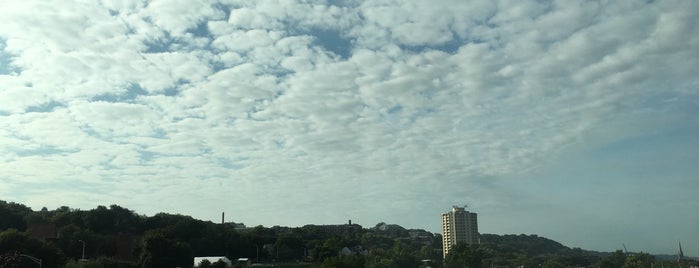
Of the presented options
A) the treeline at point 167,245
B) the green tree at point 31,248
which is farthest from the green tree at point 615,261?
the green tree at point 31,248

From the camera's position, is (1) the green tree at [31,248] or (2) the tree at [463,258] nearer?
(1) the green tree at [31,248]

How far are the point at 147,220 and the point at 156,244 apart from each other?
127ft

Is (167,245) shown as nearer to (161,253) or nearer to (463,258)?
(161,253)

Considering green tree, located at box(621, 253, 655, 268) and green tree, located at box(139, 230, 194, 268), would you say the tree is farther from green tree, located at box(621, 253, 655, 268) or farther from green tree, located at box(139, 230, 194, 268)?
green tree, located at box(139, 230, 194, 268)

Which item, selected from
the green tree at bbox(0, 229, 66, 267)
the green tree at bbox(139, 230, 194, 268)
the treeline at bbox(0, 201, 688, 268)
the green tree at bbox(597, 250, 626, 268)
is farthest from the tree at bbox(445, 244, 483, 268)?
the green tree at bbox(0, 229, 66, 267)

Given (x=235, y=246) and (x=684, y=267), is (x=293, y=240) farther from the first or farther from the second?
(x=684, y=267)

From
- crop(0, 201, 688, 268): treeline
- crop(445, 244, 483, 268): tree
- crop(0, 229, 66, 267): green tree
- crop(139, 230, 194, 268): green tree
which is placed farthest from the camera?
crop(445, 244, 483, 268): tree

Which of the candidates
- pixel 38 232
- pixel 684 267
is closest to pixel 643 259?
pixel 684 267

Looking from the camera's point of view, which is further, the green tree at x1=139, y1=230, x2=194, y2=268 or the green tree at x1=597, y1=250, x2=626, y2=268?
the green tree at x1=597, y1=250, x2=626, y2=268

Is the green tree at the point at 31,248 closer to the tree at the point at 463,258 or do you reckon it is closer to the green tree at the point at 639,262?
the tree at the point at 463,258

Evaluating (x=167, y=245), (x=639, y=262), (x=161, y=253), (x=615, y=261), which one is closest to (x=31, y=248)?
(x=161, y=253)

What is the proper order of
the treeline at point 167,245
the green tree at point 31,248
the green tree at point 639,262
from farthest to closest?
the green tree at point 639,262
the treeline at point 167,245
the green tree at point 31,248

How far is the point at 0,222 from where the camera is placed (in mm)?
97750

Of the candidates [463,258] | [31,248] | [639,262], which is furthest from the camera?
[463,258]
